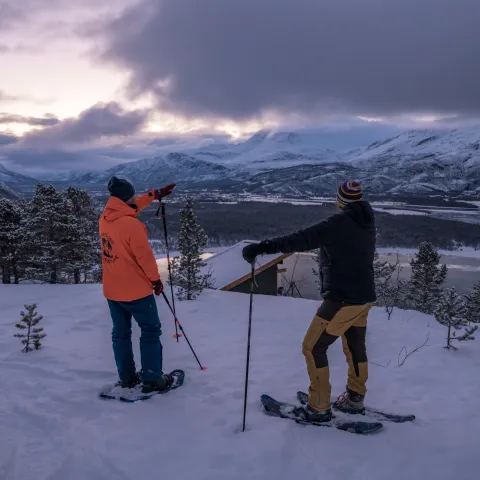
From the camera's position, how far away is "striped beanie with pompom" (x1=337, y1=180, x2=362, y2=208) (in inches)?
143

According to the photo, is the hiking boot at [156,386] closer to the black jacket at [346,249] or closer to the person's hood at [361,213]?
the black jacket at [346,249]

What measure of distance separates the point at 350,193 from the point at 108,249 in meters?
2.69

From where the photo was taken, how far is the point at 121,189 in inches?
164

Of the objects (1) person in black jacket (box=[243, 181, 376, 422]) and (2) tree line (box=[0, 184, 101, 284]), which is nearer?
(1) person in black jacket (box=[243, 181, 376, 422])

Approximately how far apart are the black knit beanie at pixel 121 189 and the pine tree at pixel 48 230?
18.5 meters

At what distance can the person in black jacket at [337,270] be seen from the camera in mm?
3490

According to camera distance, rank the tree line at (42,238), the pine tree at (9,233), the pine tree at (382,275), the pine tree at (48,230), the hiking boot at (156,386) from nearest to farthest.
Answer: the hiking boot at (156,386) → the pine tree at (382,275) → the pine tree at (48,230) → the tree line at (42,238) → the pine tree at (9,233)

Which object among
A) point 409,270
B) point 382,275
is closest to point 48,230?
point 382,275

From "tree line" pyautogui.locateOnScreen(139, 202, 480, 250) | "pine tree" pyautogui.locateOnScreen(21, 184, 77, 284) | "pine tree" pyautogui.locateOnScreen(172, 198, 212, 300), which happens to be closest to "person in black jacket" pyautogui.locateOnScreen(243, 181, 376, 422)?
"pine tree" pyautogui.locateOnScreen(172, 198, 212, 300)

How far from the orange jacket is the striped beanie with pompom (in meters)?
2.07

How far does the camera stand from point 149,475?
3039 millimetres

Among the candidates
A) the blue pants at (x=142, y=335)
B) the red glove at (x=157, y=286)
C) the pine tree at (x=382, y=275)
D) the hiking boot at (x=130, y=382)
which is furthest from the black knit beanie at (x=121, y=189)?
the pine tree at (x=382, y=275)

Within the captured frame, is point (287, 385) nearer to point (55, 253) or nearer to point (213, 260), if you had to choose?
point (213, 260)

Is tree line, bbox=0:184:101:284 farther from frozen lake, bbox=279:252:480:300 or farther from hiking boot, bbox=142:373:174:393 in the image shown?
frozen lake, bbox=279:252:480:300
